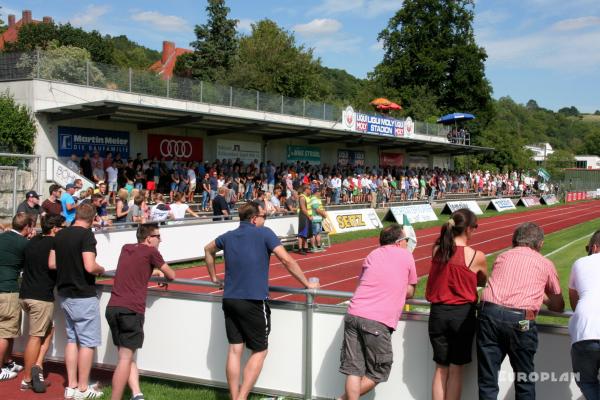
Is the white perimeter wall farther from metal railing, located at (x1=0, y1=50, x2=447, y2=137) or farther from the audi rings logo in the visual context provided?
the audi rings logo

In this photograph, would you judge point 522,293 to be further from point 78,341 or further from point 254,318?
point 78,341

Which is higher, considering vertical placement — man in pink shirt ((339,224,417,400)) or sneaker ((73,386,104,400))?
man in pink shirt ((339,224,417,400))

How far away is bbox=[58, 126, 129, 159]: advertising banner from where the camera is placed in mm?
23281

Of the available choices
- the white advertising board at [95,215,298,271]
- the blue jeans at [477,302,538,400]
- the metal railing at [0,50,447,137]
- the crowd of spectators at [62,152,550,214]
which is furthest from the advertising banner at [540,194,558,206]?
the blue jeans at [477,302,538,400]

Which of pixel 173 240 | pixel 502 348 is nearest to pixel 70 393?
pixel 502 348

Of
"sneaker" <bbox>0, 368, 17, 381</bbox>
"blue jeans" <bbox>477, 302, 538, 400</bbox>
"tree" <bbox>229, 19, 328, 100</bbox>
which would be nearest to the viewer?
"blue jeans" <bbox>477, 302, 538, 400</bbox>

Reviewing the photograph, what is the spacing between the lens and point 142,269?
5902mm

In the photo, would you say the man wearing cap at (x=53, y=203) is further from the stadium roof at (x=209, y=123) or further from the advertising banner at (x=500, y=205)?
the advertising banner at (x=500, y=205)

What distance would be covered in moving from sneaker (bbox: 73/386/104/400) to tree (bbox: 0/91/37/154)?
1697cm

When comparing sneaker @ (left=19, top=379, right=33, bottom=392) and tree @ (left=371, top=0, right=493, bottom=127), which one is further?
tree @ (left=371, top=0, right=493, bottom=127)

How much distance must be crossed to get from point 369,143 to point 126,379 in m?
36.4

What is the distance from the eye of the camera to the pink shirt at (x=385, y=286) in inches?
202


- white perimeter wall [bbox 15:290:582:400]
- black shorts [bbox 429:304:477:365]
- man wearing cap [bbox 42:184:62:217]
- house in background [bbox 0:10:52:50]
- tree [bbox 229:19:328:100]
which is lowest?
white perimeter wall [bbox 15:290:582:400]

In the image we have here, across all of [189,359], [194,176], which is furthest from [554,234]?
[189,359]
